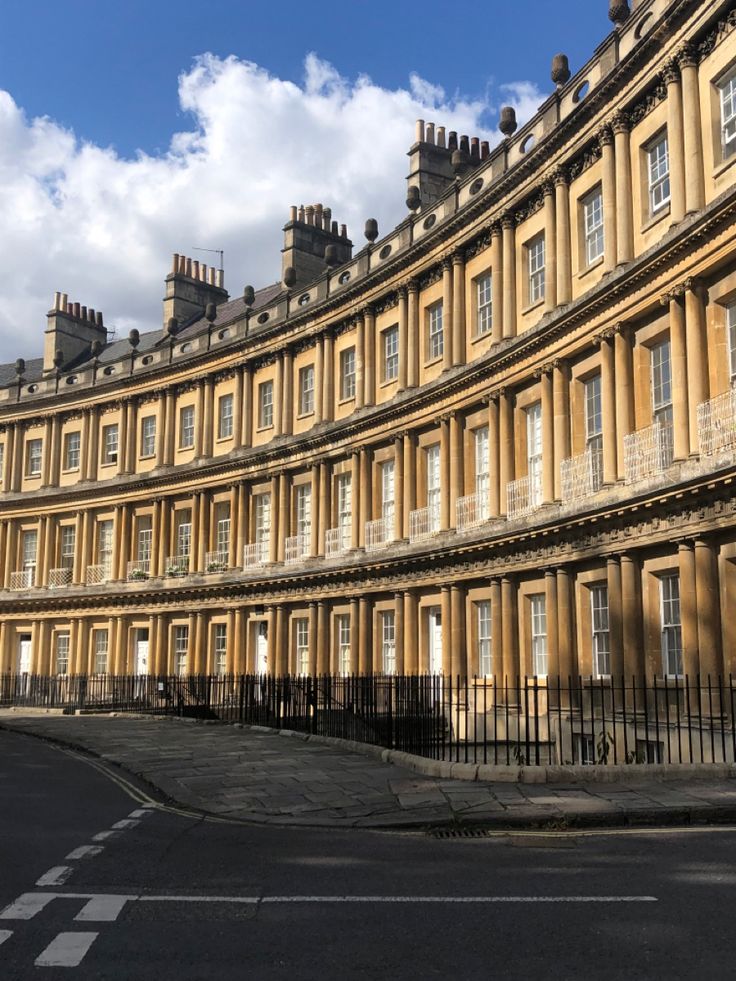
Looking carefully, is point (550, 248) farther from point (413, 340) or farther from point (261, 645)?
point (261, 645)

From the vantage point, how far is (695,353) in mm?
16625

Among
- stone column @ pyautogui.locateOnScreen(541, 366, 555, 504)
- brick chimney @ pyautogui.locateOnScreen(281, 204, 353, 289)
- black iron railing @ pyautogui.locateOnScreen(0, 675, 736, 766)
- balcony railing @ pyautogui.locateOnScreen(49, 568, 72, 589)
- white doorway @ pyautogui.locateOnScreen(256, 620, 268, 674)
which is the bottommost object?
black iron railing @ pyautogui.locateOnScreen(0, 675, 736, 766)

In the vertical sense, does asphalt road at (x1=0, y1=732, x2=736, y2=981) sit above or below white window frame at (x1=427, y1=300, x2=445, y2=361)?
below

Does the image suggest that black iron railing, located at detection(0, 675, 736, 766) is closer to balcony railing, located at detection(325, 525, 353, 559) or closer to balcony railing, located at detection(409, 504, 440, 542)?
balcony railing, located at detection(409, 504, 440, 542)

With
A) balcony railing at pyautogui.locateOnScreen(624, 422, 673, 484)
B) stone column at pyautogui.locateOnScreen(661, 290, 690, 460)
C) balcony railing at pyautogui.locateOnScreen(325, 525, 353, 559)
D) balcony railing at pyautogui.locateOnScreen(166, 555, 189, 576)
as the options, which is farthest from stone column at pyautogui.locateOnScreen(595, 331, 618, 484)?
balcony railing at pyautogui.locateOnScreen(166, 555, 189, 576)

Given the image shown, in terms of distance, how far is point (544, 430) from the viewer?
21.3 m

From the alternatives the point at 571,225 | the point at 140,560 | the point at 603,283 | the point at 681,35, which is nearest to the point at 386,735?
the point at 603,283

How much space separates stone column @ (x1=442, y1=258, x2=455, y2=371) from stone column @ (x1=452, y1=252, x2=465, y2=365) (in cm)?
14

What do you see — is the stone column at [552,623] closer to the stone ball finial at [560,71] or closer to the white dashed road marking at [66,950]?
the stone ball finial at [560,71]

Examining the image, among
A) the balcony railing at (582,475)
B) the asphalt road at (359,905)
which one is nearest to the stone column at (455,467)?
the balcony railing at (582,475)

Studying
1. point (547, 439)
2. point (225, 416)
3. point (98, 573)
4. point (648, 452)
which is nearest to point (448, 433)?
point (547, 439)

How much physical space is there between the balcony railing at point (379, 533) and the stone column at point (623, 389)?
994cm

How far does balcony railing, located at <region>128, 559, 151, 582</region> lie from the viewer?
37.9m

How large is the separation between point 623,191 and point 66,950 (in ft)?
57.0
